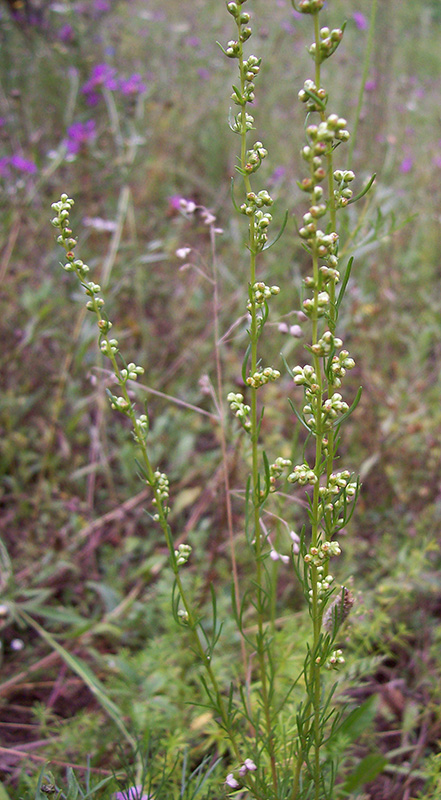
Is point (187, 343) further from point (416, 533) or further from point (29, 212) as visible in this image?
point (416, 533)

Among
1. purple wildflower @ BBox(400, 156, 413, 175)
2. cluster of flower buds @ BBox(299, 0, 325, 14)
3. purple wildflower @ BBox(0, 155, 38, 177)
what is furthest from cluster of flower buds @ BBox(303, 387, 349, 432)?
purple wildflower @ BBox(400, 156, 413, 175)

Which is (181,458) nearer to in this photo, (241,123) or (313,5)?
(241,123)

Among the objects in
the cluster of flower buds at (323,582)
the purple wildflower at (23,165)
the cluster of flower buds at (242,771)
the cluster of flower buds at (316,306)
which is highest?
the purple wildflower at (23,165)

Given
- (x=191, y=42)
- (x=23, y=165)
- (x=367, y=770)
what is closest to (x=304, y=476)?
(x=367, y=770)

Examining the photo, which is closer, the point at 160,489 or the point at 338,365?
the point at 338,365

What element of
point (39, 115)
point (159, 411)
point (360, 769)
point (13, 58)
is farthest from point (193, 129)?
point (360, 769)

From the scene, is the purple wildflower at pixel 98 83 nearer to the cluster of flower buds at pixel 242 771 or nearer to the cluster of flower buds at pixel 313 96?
the cluster of flower buds at pixel 313 96

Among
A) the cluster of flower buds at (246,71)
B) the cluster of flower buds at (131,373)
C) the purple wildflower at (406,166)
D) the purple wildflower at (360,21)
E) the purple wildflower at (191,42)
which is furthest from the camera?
the purple wildflower at (191,42)

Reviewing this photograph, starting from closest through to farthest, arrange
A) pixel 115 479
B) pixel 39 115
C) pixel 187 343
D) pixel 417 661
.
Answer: pixel 417 661
pixel 115 479
pixel 187 343
pixel 39 115

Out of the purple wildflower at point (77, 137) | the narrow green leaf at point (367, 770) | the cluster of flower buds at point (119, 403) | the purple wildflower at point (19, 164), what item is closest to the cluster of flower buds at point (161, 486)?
the cluster of flower buds at point (119, 403)
